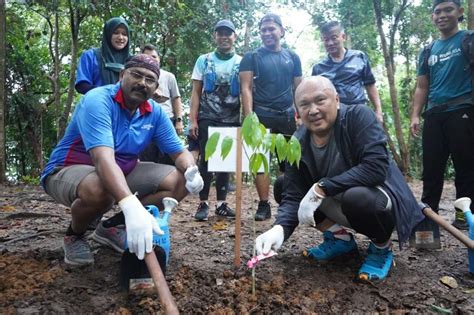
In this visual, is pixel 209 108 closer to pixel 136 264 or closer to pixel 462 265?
pixel 136 264

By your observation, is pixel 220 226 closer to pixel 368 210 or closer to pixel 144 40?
pixel 368 210

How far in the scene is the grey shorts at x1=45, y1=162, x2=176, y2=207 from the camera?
90.6 inches

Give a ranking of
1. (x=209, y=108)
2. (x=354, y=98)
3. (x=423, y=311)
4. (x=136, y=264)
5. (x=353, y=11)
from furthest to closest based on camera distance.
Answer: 1. (x=353, y=11)
2. (x=209, y=108)
3. (x=354, y=98)
4. (x=136, y=264)
5. (x=423, y=311)

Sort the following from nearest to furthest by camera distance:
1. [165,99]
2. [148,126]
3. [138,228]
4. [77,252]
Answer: [138,228] < [77,252] < [148,126] < [165,99]

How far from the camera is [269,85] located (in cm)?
378

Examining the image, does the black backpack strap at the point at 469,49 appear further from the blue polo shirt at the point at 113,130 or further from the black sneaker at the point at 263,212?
the blue polo shirt at the point at 113,130

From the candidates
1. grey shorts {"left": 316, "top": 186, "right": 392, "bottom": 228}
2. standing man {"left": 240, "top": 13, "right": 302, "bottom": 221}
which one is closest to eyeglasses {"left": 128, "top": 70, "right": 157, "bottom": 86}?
grey shorts {"left": 316, "top": 186, "right": 392, "bottom": 228}

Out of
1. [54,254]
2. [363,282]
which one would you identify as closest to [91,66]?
[54,254]

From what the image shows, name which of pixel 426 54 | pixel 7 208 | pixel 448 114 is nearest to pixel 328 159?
pixel 448 114

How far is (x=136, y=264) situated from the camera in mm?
→ 2078

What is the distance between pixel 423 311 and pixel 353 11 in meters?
8.85

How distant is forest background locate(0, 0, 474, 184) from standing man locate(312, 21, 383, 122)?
4.13m

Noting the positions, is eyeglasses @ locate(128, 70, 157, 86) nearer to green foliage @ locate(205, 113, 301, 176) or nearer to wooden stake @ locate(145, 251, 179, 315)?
green foliage @ locate(205, 113, 301, 176)

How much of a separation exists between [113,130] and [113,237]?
2.41 ft
